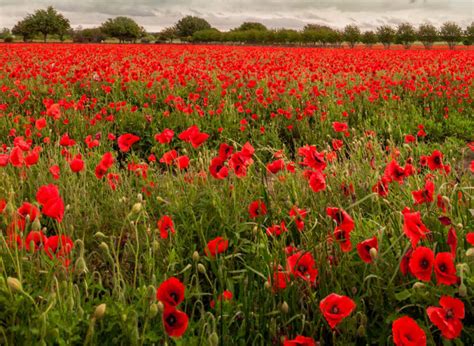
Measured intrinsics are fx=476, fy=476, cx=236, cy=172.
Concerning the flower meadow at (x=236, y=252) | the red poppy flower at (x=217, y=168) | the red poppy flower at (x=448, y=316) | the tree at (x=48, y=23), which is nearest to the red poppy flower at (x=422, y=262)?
the flower meadow at (x=236, y=252)

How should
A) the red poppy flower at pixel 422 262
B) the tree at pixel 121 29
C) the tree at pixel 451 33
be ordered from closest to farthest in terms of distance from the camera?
the red poppy flower at pixel 422 262, the tree at pixel 451 33, the tree at pixel 121 29

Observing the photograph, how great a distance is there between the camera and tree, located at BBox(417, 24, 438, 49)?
4503cm

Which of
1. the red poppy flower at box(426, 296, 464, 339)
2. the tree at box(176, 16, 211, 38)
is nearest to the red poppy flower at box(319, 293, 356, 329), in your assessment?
the red poppy flower at box(426, 296, 464, 339)

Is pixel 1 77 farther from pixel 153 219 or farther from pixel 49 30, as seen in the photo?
pixel 49 30

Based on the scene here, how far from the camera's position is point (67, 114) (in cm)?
681

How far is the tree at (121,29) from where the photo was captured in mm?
79613

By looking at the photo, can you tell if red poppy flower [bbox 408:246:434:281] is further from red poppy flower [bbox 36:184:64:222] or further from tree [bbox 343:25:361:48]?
tree [bbox 343:25:361:48]

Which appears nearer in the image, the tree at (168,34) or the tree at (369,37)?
the tree at (369,37)

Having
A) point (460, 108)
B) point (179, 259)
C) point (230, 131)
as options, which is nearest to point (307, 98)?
point (230, 131)

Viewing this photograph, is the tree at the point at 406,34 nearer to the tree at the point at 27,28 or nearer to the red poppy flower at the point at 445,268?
the red poppy flower at the point at 445,268

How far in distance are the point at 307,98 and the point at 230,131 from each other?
1999mm

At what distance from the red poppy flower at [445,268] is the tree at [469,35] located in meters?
51.3

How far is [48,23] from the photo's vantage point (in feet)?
241

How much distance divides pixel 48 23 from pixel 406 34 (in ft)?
178
